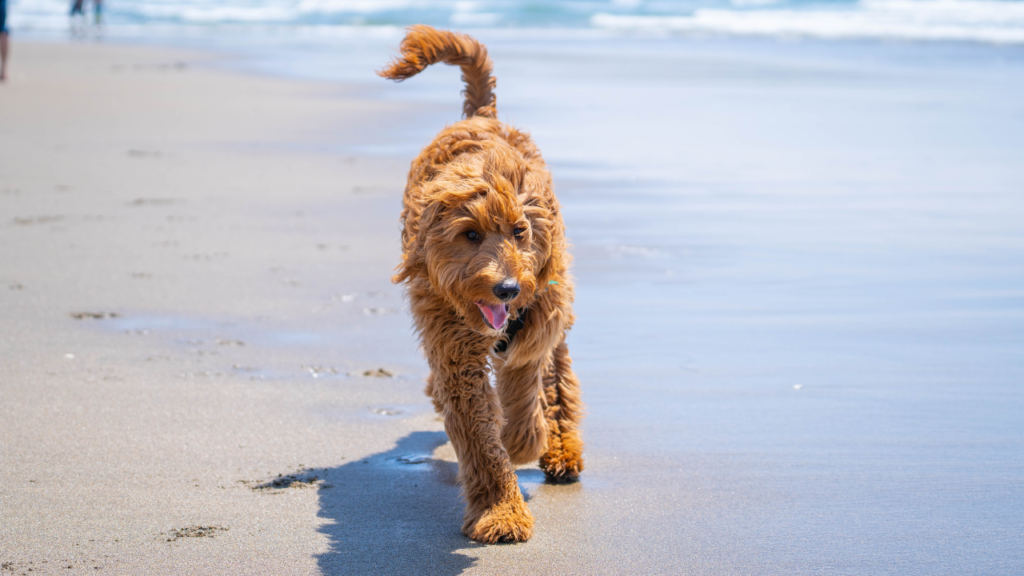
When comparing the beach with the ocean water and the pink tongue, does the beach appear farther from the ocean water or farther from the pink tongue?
the ocean water

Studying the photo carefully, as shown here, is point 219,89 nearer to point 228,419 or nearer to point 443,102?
point 443,102

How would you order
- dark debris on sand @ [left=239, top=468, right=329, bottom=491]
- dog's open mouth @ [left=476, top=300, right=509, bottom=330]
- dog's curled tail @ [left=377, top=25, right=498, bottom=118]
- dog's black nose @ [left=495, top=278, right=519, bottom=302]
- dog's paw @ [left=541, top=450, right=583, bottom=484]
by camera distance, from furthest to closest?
dog's curled tail @ [left=377, top=25, right=498, bottom=118] < dog's paw @ [left=541, top=450, right=583, bottom=484] < dark debris on sand @ [left=239, top=468, right=329, bottom=491] < dog's open mouth @ [left=476, top=300, right=509, bottom=330] < dog's black nose @ [left=495, top=278, right=519, bottom=302]

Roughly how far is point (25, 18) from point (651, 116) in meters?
25.1

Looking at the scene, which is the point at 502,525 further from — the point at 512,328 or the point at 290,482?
the point at 290,482

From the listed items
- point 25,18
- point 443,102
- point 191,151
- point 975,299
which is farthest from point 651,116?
point 25,18

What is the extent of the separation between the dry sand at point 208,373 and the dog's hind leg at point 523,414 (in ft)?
0.95

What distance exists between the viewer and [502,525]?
314 centimetres

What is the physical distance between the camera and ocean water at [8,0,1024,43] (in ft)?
87.0

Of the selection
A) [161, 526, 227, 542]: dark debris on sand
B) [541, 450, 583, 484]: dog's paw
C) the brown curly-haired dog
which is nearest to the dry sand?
[161, 526, 227, 542]: dark debris on sand

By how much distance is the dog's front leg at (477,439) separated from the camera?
328 centimetres

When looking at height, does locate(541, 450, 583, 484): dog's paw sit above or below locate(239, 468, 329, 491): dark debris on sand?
above

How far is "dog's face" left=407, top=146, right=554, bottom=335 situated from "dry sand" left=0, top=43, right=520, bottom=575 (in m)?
0.82

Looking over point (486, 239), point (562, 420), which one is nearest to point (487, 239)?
point (486, 239)

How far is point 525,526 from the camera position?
10.5 ft
